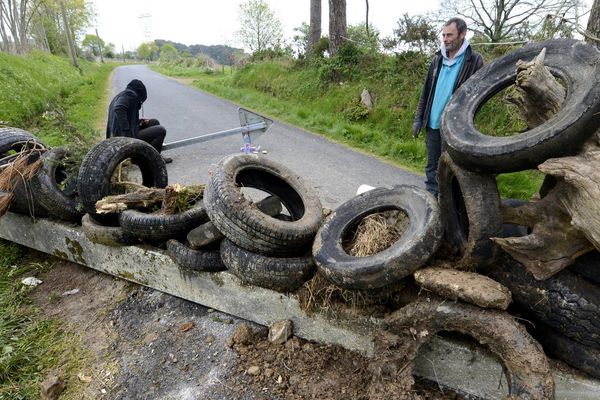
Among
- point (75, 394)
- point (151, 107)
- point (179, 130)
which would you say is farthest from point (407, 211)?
point (151, 107)

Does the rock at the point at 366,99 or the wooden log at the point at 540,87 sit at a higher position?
the wooden log at the point at 540,87

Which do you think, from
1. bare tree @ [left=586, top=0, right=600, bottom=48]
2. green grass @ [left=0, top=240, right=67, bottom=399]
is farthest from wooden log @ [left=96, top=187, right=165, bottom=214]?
bare tree @ [left=586, top=0, right=600, bottom=48]

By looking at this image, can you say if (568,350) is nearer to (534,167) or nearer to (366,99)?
(534,167)

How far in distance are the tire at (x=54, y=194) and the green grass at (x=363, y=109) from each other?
565 cm

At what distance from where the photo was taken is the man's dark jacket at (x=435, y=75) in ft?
14.6

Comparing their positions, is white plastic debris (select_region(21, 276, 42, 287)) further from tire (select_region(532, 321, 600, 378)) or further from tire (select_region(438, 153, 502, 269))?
tire (select_region(532, 321, 600, 378))

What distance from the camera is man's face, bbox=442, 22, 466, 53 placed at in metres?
4.30

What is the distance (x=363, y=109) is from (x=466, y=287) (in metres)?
8.60

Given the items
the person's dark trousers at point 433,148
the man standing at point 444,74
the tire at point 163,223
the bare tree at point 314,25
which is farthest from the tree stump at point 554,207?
the bare tree at point 314,25

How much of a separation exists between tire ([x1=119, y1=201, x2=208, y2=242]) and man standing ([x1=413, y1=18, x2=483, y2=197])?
2.61m

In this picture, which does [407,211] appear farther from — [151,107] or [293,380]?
[151,107]

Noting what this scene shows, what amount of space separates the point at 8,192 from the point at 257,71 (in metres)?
13.5

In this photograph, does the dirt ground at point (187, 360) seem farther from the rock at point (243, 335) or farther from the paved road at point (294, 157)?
the paved road at point (294, 157)

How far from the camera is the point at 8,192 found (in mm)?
4578
